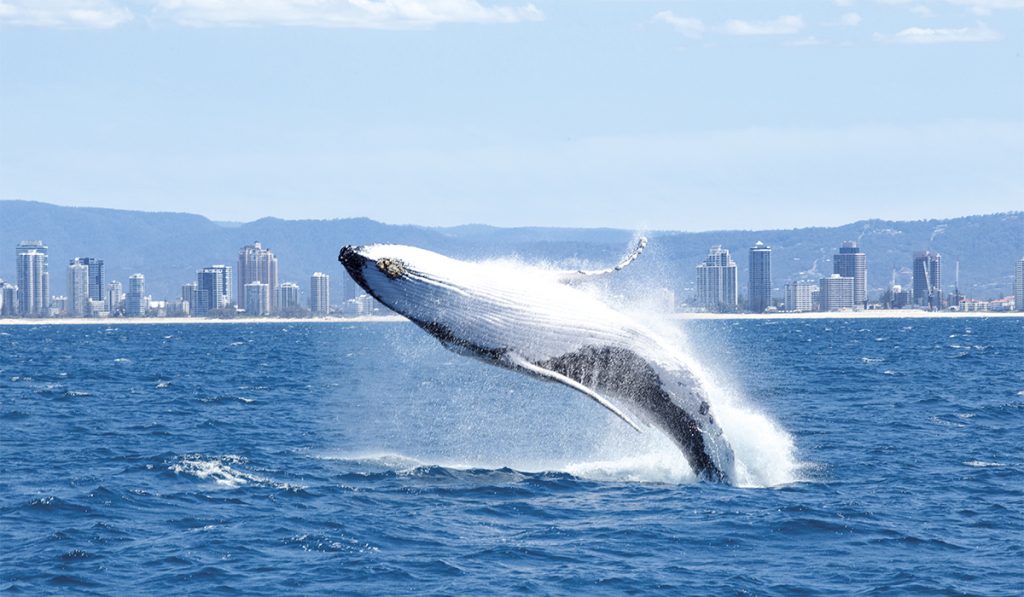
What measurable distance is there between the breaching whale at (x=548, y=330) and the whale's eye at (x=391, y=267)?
0.04ft

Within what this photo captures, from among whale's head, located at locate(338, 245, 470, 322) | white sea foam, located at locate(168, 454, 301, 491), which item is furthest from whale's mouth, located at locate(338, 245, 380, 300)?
white sea foam, located at locate(168, 454, 301, 491)

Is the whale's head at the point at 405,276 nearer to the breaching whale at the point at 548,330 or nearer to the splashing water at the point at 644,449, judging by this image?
the breaching whale at the point at 548,330

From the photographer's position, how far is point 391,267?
15586 millimetres

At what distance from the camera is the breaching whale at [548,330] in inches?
629

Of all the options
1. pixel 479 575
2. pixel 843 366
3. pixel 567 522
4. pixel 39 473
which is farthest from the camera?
pixel 843 366

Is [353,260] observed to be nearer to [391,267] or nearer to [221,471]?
[391,267]

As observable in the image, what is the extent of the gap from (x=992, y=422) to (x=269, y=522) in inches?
818

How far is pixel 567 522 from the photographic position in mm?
18312

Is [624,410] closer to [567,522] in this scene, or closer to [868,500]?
[567,522]

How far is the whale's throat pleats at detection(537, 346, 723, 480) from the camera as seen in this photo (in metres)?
17.6

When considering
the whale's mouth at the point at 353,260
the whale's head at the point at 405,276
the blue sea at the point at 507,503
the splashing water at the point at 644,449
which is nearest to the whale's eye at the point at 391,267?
the whale's head at the point at 405,276

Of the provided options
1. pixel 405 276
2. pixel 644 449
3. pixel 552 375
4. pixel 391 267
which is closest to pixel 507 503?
pixel 552 375

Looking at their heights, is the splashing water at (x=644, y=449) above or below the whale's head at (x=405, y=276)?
below

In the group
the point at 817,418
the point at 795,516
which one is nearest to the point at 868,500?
the point at 795,516
